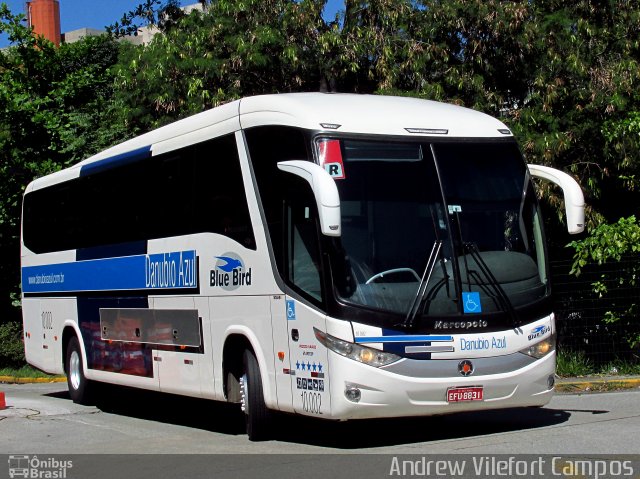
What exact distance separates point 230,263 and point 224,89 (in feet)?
31.2

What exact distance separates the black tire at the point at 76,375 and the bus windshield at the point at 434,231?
7.29 metres

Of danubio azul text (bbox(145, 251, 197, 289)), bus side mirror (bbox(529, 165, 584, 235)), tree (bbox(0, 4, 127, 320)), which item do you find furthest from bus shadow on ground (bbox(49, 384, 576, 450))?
tree (bbox(0, 4, 127, 320))

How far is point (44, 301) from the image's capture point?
1658cm

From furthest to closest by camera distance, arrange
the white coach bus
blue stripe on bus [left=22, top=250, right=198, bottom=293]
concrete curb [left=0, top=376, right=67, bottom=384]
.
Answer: concrete curb [left=0, top=376, right=67, bottom=384]
blue stripe on bus [left=22, top=250, right=198, bottom=293]
the white coach bus

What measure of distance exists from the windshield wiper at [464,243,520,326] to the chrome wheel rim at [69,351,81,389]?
7970 millimetres

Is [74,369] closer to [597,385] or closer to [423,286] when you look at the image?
[597,385]

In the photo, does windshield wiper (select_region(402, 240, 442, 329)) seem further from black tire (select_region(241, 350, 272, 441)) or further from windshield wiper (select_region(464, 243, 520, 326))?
black tire (select_region(241, 350, 272, 441))

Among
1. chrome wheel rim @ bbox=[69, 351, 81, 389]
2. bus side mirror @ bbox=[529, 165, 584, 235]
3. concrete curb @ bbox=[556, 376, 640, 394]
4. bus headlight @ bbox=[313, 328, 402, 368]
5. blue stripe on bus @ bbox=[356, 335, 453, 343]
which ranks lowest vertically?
concrete curb @ bbox=[556, 376, 640, 394]

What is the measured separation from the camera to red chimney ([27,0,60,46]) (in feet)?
219

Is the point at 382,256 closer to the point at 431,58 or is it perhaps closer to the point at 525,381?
the point at 525,381

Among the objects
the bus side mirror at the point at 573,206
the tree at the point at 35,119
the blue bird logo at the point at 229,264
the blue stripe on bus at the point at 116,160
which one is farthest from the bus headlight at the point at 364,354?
the tree at the point at 35,119

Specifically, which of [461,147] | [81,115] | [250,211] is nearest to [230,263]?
[250,211]

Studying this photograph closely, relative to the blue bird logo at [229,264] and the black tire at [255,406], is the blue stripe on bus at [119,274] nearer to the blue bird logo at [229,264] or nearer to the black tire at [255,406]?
the blue bird logo at [229,264]
